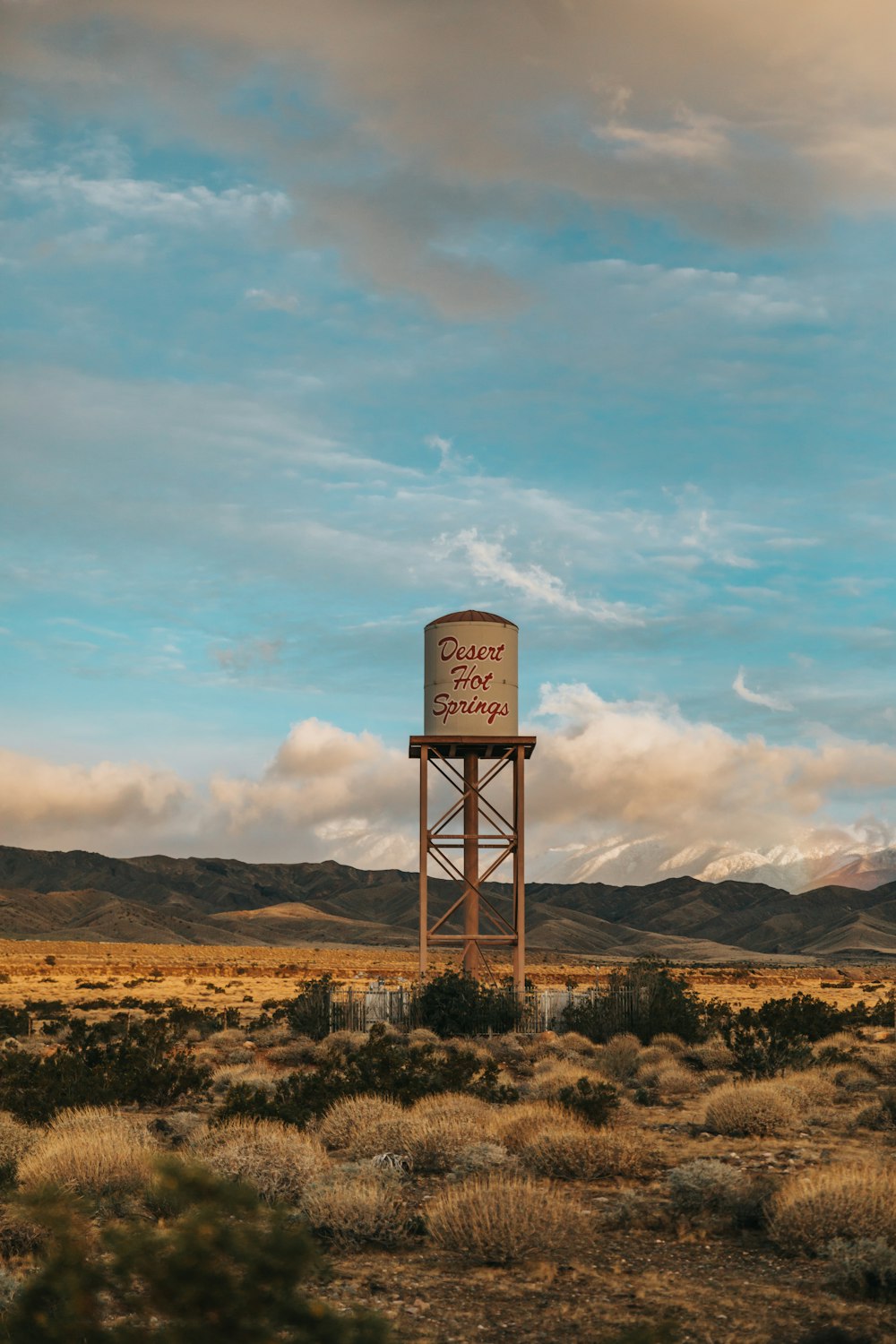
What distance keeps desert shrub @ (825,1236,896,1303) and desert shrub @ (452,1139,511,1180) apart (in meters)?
4.58

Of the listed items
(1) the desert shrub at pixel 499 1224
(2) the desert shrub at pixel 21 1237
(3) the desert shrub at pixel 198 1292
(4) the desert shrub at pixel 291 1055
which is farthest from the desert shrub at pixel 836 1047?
(3) the desert shrub at pixel 198 1292

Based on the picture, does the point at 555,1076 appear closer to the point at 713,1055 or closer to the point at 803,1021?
the point at 713,1055

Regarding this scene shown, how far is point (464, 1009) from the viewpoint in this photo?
1246 inches

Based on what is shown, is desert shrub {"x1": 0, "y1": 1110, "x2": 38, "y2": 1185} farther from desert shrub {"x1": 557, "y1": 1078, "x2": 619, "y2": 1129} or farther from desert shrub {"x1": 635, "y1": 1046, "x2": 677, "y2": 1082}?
desert shrub {"x1": 635, "y1": 1046, "x2": 677, "y2": 1082}

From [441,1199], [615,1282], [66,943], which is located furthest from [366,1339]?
[66,943]

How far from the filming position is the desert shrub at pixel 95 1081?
58.7ft

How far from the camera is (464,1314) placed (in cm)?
955

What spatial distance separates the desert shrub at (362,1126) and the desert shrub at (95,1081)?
4119 millimetres

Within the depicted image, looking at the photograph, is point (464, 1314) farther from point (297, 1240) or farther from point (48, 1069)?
point (48, 1069)

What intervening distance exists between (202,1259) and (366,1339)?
99 centimetres

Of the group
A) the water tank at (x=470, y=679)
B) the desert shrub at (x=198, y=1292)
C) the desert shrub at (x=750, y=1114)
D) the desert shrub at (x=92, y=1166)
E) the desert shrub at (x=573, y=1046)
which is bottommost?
the desert shrub at (x=573, y=1046)

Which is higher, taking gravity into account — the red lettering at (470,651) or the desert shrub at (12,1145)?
the red lettering at (470,651)

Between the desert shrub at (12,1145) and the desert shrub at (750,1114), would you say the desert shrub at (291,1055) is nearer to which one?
the desert shrub at (750,1114)

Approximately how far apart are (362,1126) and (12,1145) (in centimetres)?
431
